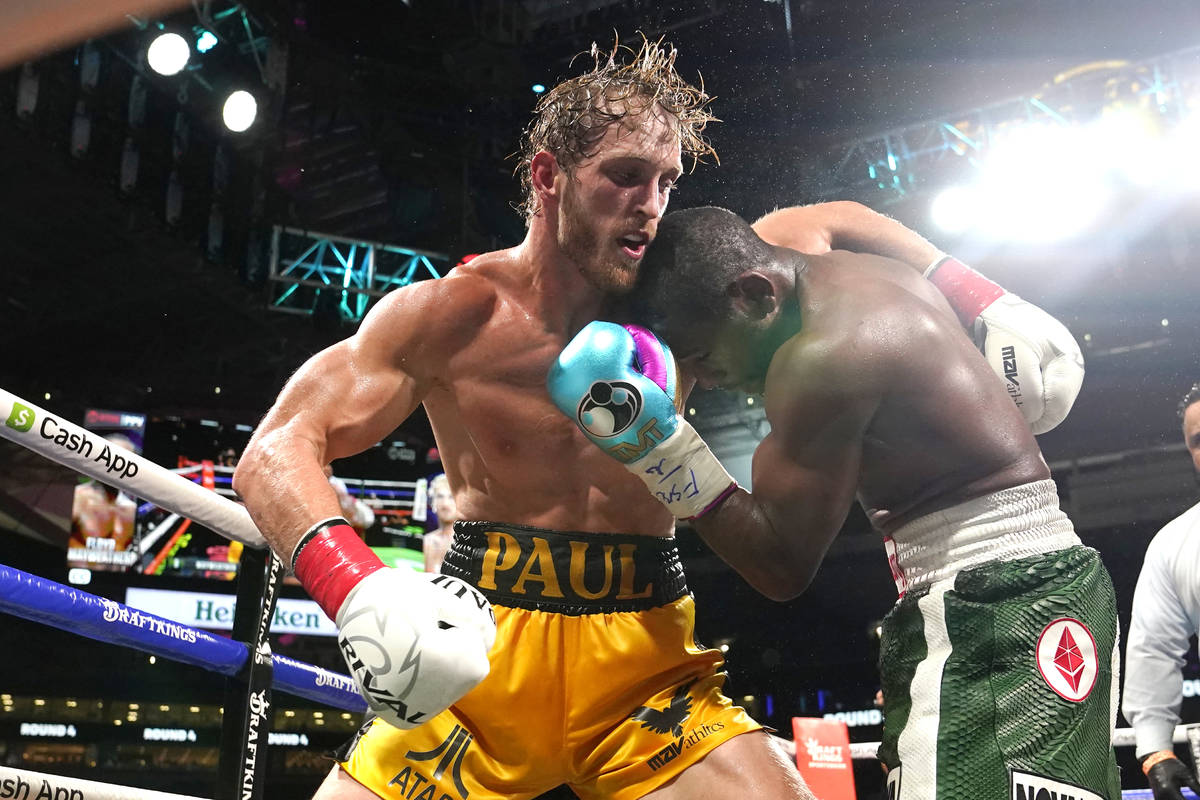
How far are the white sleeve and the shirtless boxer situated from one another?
170 cm

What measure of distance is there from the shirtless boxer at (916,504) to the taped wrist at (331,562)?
442 millimetres

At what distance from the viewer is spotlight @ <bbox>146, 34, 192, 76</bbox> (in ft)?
22.9

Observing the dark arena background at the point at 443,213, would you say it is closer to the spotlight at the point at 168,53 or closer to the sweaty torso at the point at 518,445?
the spotlight at the point at 168,53

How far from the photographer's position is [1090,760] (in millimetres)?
1445

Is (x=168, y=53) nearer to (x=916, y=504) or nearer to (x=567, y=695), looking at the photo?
(x=567, y=695)

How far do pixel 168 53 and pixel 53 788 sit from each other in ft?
21.2

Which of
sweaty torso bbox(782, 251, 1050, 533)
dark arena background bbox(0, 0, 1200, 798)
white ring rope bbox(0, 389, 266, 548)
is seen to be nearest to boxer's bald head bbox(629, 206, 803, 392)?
sweaty torso bbox(782, 251, 1050, 533)

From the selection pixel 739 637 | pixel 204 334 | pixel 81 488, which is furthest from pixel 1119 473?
pixel 81 488

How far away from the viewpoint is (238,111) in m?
7.70

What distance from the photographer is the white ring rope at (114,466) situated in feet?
5.38

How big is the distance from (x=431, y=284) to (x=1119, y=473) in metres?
9.71

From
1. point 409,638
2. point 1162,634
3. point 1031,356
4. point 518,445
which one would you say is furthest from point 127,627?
point 1162,634

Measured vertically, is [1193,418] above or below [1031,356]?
above

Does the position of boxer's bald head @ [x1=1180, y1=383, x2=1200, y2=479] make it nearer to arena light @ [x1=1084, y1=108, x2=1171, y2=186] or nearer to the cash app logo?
the cash app logo
